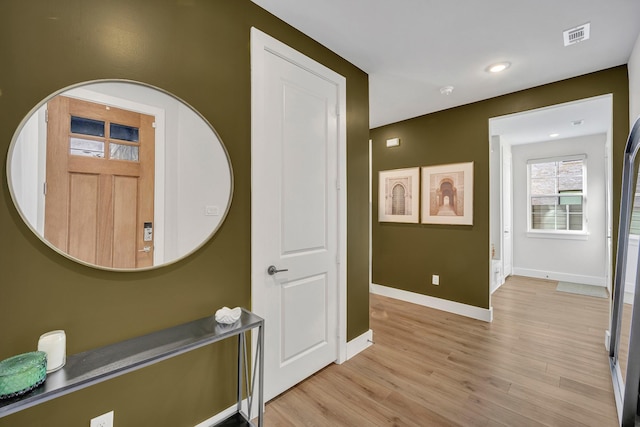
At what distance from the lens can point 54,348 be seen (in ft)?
3.41

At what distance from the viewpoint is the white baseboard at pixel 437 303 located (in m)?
3.32

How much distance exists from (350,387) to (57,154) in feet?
7.25

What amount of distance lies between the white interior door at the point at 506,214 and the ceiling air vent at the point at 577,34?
9.94 feet

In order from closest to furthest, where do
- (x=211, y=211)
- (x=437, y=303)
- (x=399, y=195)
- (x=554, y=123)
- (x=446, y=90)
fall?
(x=211, y=211), (x=446, y=90), (x=437, y=303), (x=554, y=123), (x=399, y=195)

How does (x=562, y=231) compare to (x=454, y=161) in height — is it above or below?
below

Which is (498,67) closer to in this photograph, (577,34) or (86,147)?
(577,34)

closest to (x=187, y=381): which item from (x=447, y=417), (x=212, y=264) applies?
(x=212, y=264)

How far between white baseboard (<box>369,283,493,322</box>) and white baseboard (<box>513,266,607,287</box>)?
2856 millimetres

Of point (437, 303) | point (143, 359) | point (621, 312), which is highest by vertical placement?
point (143, 359)

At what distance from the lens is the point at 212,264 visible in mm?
1615

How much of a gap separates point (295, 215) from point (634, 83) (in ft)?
9.41

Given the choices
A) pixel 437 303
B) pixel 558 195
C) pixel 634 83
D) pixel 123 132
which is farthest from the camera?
pixel 558 195

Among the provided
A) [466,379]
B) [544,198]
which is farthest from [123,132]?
[544,198]

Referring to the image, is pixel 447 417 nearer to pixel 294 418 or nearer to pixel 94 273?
pixel 294 418
